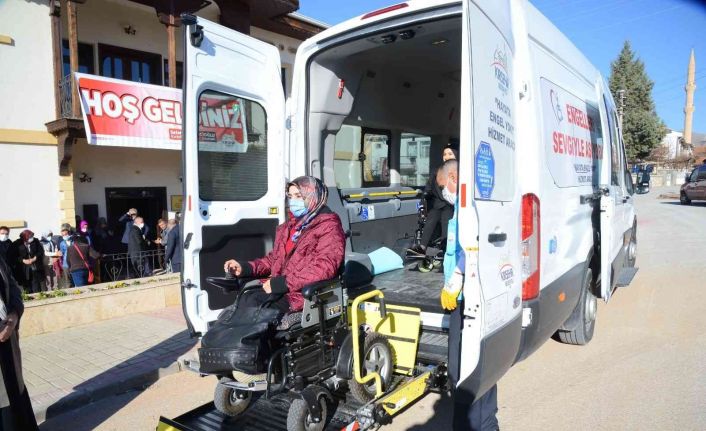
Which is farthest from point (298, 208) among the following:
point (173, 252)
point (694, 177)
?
point (694, 177)

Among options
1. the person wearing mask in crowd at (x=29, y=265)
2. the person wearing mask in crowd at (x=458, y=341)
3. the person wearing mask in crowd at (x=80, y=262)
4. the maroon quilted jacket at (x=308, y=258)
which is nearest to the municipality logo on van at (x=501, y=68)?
the person wearing mask in crowd at (x=458, y=341)

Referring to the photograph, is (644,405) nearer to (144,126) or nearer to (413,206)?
(413,206)

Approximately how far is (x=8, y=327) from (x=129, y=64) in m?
10.4

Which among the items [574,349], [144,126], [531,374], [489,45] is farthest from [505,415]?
[144,126]

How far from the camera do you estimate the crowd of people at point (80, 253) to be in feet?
27.1

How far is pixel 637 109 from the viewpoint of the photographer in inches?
1641

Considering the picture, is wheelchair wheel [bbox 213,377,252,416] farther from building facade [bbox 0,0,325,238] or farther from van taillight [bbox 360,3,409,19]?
building facade [bbox 0,0,325,238]

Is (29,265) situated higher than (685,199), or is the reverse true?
(685,199)

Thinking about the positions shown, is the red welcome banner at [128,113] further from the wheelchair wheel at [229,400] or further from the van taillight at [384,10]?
the wheelchair wheel at [229,400]

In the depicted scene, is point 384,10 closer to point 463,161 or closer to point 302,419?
point 463,161

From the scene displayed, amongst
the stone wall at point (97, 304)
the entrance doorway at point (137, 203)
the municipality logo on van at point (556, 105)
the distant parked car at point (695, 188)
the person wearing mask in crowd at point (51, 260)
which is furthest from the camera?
the distant parked car at point (695, 188)

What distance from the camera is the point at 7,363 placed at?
3027mm

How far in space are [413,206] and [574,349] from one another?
2.65m

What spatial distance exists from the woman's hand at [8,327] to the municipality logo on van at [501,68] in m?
3.17
